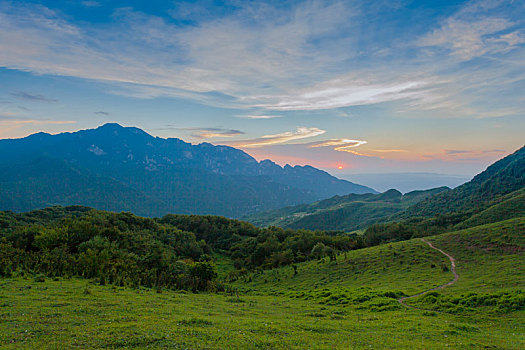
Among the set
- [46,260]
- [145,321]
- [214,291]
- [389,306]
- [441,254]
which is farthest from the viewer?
[441,254]

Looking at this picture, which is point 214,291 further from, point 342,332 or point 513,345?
point 513,345

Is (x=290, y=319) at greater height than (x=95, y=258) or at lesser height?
greater

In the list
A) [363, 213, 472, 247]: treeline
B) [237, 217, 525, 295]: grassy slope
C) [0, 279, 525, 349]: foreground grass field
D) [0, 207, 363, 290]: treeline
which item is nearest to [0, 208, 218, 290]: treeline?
[0, 207, 363, 290]: treeline

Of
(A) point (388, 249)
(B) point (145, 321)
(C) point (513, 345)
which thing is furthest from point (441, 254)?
(B) point (145, 321)

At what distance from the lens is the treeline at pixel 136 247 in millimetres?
33000

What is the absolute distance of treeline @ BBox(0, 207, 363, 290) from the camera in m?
33.0

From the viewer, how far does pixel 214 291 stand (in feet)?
126

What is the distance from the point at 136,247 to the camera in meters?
58.6

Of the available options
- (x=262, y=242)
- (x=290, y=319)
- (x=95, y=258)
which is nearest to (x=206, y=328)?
(x=290, y=319)

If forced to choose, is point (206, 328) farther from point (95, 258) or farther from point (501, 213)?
point (501, 213)

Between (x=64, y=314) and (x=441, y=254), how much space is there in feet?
166

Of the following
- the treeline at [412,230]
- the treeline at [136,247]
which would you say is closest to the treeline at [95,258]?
the treeline at [136,247]

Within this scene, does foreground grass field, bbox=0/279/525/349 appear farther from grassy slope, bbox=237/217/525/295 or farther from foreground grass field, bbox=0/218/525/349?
Answer: grassy slope, bbox=237/217/525/295

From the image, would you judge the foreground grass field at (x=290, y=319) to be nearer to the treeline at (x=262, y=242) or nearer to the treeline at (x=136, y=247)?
the treeline at (x=136, y=247)
